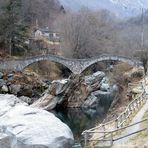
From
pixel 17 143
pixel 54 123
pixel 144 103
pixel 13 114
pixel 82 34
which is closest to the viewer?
pixel 17 143

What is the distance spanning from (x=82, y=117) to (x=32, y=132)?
3233cm

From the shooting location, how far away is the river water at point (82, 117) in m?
44.9

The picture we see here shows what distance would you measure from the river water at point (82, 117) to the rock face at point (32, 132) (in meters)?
18.4

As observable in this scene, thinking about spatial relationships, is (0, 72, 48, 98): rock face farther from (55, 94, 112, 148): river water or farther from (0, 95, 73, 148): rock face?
(0, 95, 73, 148): rock face

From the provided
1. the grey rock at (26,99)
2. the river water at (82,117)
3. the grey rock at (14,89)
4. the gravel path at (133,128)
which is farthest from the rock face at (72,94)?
the gravel path at (133,128)

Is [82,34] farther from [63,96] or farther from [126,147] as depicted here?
[126,147]

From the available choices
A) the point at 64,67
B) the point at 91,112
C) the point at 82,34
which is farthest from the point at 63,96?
the point at 82,34

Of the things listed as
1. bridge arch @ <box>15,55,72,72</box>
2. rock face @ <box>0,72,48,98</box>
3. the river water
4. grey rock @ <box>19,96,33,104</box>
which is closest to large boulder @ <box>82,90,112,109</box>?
the river water

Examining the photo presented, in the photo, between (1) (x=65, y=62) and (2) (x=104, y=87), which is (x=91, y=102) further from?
(1) (x=65, y=62)

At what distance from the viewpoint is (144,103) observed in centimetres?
3250

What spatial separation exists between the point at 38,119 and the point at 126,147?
4431 millimetres

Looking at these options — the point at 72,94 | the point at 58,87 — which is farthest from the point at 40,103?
the point at 72,94

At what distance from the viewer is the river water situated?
147 feet

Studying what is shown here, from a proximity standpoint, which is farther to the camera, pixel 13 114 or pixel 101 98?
pixel 101 98
